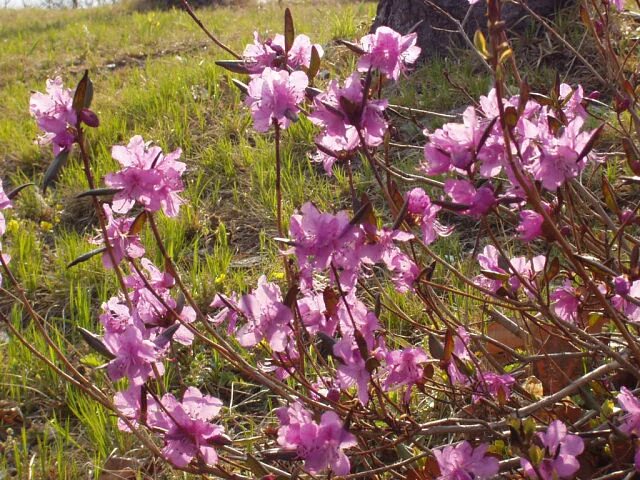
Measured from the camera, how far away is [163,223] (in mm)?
2857

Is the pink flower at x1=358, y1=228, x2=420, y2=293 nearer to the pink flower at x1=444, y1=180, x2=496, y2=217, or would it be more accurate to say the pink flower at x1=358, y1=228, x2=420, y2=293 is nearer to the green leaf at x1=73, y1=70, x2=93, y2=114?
the pink flower at x1=444, y1=180, x2=496, y2=217

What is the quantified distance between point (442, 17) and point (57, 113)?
10.4ft

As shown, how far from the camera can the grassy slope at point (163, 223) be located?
6.69ft

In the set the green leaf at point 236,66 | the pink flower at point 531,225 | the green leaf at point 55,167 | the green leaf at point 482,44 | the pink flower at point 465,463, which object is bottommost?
the pink flower at point 465,463

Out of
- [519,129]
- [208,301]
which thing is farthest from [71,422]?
[519,129]

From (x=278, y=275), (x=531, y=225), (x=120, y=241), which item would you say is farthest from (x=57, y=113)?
(x=278, y=275)

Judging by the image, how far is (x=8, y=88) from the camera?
530 centimetres

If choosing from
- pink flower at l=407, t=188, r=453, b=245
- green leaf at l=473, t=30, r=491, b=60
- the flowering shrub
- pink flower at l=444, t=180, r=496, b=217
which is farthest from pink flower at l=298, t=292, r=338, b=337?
green leaf at l=473, t=30, r=491, b=60

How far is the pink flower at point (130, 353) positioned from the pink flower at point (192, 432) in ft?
0.26

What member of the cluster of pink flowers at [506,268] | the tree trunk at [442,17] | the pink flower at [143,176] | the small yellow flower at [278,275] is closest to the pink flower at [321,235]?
the pink flower at [143,176]

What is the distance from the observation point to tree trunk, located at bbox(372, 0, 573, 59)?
3834 mm

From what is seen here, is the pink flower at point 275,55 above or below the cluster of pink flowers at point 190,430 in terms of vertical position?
above

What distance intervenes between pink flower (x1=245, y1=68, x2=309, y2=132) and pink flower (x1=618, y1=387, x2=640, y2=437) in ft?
2.15

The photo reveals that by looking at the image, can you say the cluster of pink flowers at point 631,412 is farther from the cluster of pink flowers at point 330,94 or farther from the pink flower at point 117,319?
the pink flower at point 117,319
